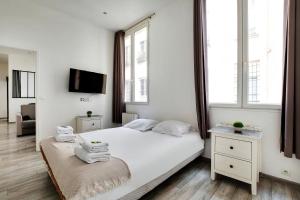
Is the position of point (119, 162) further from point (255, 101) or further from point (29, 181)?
point (255, 101)

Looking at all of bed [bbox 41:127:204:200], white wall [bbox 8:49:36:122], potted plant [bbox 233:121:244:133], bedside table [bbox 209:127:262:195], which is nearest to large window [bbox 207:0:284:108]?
potted plant [bbox 233:121:244:133]

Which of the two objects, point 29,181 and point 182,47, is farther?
point 182,47

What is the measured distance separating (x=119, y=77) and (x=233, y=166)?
11.3ft

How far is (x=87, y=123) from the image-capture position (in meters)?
3.90

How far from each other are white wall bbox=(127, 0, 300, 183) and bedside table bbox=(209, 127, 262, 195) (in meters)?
0.31

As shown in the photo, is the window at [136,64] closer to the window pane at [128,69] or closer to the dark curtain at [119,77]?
the window pane at [128,69]

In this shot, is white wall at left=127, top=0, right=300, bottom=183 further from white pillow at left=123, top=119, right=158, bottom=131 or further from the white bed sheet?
the white bed sheet

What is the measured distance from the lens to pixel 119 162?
153 cm

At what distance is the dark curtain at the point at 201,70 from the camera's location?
266cm

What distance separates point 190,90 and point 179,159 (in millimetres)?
1380

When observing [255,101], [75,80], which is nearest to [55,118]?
[75,80]

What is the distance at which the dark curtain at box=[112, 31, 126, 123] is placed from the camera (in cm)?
445

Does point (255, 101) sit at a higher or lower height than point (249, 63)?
lower

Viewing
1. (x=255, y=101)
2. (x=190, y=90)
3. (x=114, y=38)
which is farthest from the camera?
(x=114, y=38)
